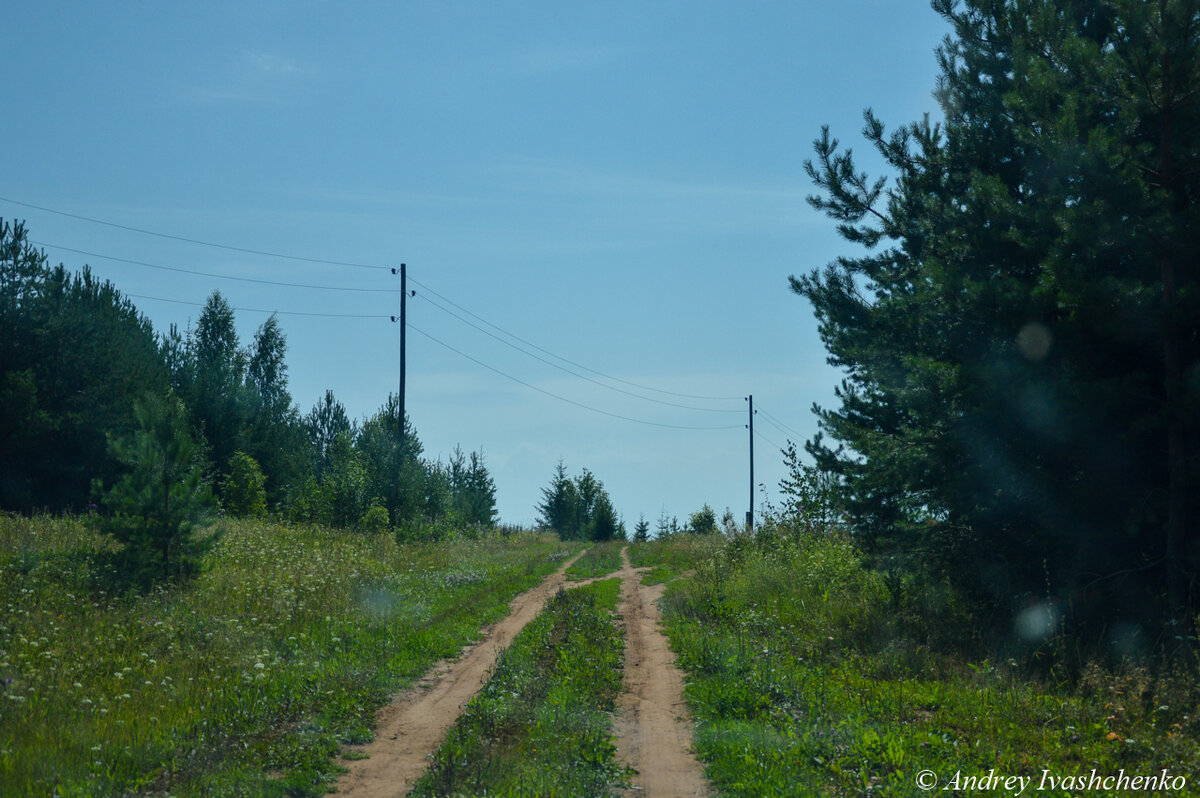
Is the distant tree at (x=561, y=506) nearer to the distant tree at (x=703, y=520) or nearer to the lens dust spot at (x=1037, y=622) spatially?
the distant tree at (x=703, y=520)

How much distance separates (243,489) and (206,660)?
30.6m

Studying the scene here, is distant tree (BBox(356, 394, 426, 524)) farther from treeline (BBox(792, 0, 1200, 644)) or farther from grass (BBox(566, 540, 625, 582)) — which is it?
treeline (BBox(792, 0, 1200, 644))

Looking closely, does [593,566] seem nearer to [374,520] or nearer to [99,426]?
[374,520]

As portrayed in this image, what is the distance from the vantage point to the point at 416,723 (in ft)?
27.3

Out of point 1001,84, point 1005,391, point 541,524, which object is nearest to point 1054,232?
point 1005,391

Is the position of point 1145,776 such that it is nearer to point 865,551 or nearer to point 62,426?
point 865,551

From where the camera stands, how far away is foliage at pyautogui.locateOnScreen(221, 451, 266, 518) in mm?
37375

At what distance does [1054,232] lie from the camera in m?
9.80

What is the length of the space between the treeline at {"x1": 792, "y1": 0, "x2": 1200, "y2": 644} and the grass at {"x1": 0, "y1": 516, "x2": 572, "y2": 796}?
751cm

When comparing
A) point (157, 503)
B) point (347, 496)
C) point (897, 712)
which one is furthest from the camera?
point (347, 496)

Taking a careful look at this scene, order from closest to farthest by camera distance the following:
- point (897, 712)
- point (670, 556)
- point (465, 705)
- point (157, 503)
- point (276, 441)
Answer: point (897, 712)
point (465, 705)
point (157, 503)
point (670, 556)
point (276, 441)

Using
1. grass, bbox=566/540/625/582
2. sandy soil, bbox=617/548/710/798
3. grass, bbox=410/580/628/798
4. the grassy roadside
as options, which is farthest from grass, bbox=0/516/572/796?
grass, bbox=566/540/625/582

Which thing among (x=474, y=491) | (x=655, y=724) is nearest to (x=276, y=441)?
(x=474, y=491)

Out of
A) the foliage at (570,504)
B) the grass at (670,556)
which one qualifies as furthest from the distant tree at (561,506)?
the grass at (670,556)
